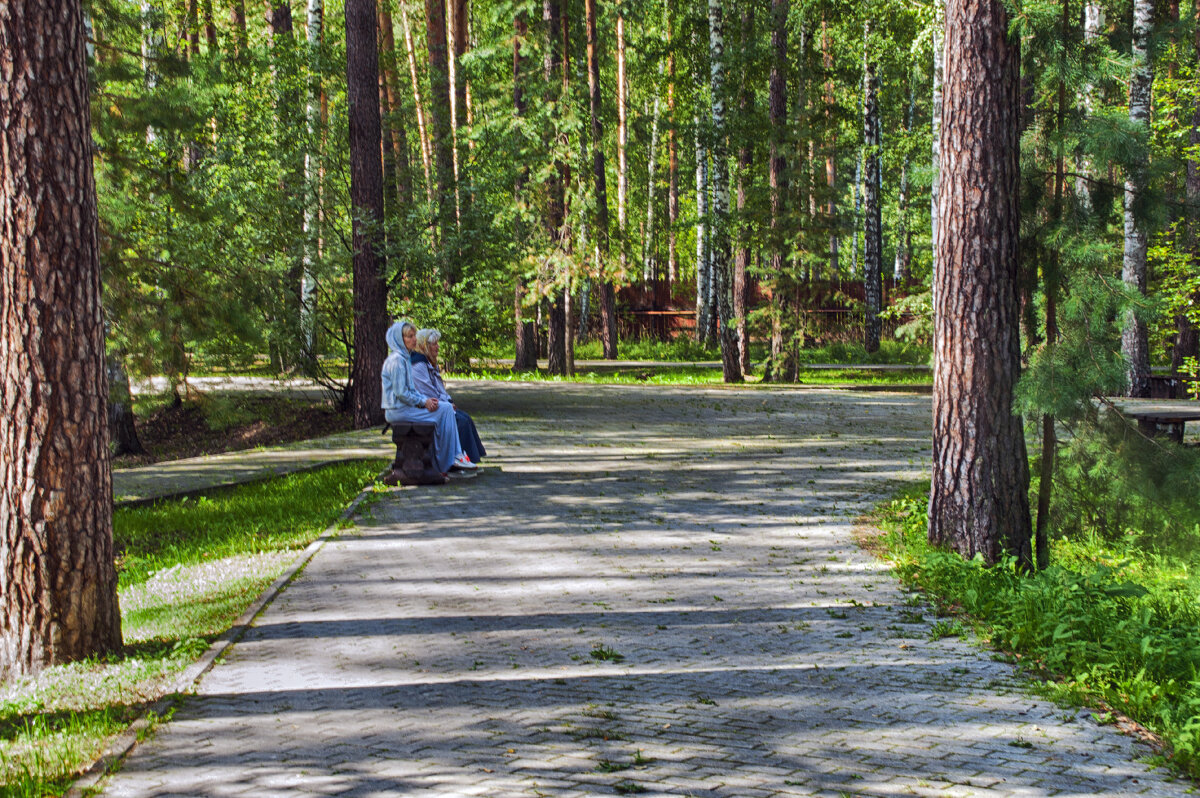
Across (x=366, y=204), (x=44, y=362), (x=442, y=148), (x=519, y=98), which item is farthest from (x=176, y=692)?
(x=519, y=98)

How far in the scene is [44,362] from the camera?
5227mm

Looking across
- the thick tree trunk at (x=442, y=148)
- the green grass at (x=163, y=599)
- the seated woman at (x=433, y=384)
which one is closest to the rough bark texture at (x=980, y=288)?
the green grass at (x=163, y=599)

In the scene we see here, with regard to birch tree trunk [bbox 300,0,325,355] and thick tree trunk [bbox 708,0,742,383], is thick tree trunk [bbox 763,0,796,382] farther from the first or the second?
birch tree trunk [bbox 300,0,325,355]

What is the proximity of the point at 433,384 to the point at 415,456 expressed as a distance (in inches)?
42.7

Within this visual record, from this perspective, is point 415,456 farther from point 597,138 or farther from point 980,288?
point 597,138

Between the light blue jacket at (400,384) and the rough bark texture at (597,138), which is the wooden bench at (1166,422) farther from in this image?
the rough bark texture at (597,138)

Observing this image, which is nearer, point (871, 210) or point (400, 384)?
point (400, 384)

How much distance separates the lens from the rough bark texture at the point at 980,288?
297 inches

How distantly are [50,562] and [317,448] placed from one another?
29.4ft

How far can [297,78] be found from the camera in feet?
68.0

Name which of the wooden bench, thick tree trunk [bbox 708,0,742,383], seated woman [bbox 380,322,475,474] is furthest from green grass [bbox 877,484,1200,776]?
thick tree trunk [bbox 708,0,742,383]

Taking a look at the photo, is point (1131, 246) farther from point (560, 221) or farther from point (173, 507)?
point (173, 507)

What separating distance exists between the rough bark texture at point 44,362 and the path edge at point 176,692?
2.06ft

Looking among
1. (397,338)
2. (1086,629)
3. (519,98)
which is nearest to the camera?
(1086,629)
